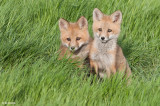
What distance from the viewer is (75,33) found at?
548 centimetres

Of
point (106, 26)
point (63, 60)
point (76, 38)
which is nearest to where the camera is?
point (63, 60)

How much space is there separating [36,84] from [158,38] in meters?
3.59

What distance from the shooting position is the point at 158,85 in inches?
170

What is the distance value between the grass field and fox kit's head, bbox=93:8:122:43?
706 millimetres

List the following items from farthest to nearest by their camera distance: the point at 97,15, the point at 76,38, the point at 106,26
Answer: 1. the point at 76,38
2. the point at 97,15
3. the point at 106,26

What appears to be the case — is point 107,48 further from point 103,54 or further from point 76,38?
point 76,38

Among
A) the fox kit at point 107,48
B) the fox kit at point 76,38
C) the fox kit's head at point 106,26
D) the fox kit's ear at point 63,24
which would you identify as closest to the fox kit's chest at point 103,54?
the fox kit at point 107,48

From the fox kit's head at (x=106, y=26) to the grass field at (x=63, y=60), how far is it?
0.71 metres

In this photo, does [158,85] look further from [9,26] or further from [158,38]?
[9,26]

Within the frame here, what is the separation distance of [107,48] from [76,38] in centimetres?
64

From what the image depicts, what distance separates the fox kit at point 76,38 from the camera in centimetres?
539

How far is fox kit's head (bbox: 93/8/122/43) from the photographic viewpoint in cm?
513

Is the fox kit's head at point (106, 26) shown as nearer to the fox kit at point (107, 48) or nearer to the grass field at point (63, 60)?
the fox kit at point (107, 48)

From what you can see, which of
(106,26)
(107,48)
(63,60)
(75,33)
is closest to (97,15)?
(106,26)
